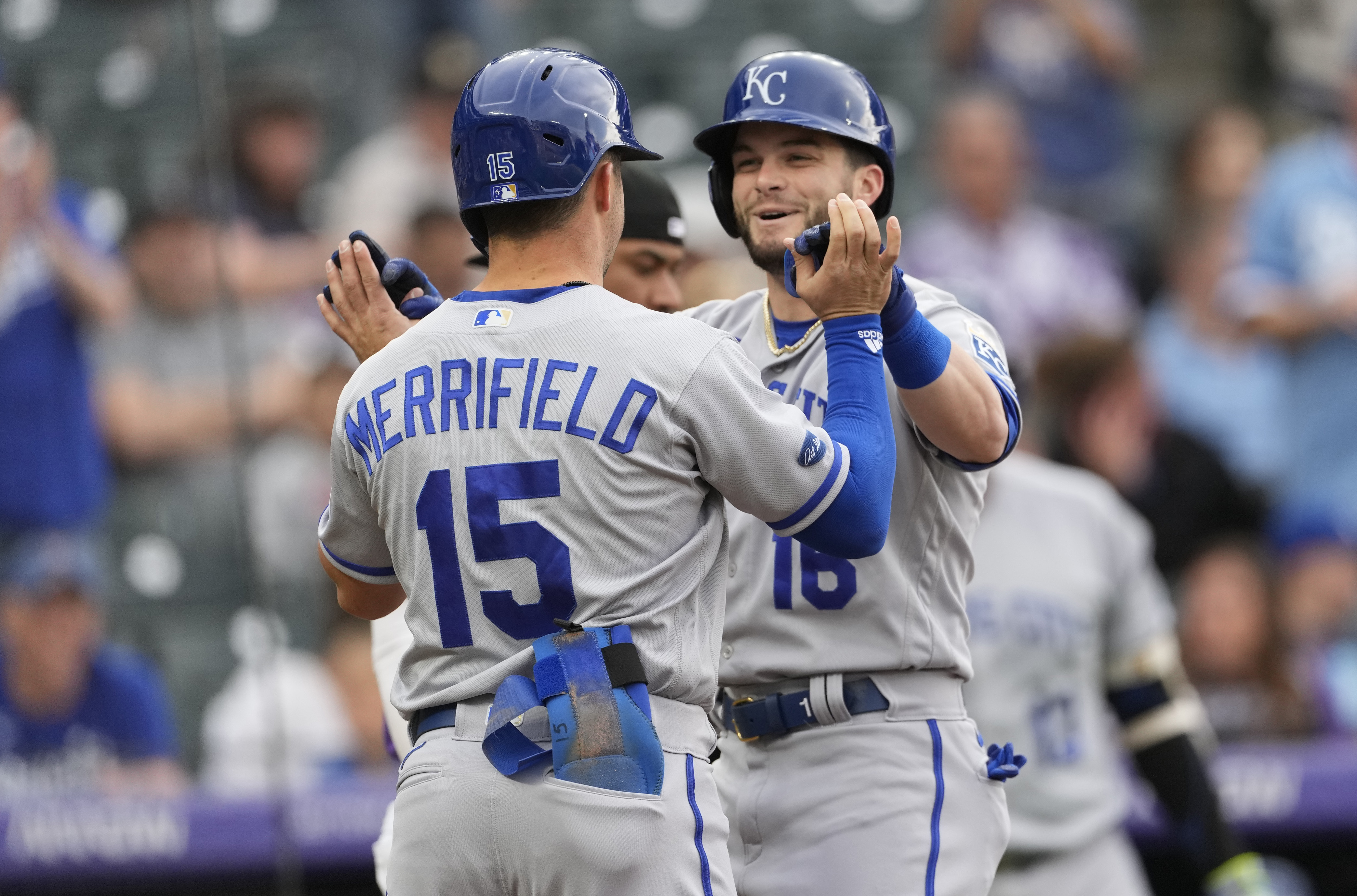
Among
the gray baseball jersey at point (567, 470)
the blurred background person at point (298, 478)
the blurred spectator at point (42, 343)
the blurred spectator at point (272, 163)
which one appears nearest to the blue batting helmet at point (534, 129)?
the gray baseball jersey at point (567, 470)

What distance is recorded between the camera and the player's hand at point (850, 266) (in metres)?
2.75

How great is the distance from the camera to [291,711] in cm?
609

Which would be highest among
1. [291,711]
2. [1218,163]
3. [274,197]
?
[274,197]

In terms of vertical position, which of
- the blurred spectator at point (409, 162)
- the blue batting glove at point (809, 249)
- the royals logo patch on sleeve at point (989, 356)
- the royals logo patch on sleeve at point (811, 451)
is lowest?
the royals logo patch on sleeve at point (811, 451)

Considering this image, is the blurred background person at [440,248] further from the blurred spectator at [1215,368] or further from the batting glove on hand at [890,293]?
the batting glove on hand at [890,293]

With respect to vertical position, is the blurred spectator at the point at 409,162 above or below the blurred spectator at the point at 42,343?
above

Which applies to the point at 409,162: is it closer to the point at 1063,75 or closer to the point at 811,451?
the point at 1063,75

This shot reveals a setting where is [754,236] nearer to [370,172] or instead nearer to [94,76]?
[94,76]

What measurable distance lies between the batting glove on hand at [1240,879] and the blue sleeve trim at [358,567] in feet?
8.85

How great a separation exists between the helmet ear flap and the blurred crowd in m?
1.12

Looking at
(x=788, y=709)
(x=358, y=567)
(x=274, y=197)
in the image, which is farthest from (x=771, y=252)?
(x=274, y=197)

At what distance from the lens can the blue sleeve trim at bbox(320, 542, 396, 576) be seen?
2.93m

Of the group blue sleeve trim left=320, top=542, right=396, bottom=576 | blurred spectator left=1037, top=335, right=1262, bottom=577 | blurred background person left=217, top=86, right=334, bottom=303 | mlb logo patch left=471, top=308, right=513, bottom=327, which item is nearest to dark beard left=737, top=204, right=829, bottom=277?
mlb logo patch left=471, top=308, right=513, bottom=327

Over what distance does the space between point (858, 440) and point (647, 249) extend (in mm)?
1386
